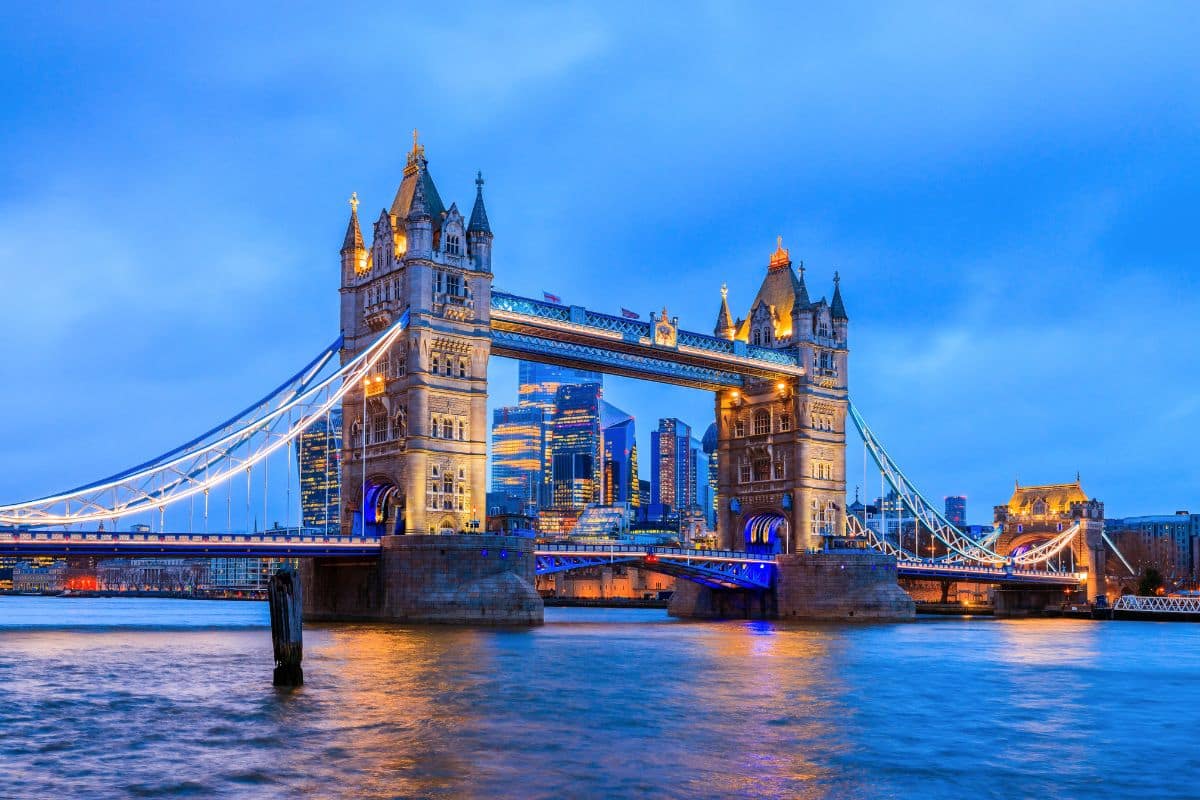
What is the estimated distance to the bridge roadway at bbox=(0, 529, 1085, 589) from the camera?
5759cm

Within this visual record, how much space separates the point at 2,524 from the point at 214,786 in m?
43.0

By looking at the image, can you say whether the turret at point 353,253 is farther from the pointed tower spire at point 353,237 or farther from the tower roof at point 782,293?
the tower roof at point 782,293

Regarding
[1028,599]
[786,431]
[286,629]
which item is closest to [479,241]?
[786,431]

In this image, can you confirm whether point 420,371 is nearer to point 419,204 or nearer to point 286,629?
point 419,204

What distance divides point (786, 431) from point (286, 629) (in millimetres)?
57879

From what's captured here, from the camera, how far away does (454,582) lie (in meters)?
64.1

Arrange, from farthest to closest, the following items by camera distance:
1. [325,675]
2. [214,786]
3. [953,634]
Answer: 1. [953,634]
2. [325,675]
3. [214,786]

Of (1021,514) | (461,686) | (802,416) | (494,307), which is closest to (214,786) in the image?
(461,686)

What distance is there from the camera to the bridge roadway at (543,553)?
57594mm

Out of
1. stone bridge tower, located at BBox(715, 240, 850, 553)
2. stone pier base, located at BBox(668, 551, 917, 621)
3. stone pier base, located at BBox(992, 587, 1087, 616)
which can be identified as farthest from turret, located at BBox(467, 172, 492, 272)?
stone pier base, located at BBox(992, 587, 1087, 616)

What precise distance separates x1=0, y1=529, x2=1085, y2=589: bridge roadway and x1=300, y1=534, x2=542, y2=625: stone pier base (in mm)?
1983

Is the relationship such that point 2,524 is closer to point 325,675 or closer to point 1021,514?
point 325,675

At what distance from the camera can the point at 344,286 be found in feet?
244

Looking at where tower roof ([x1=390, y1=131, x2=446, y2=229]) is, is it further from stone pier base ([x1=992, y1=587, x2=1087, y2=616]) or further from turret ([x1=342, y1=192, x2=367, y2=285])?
stone pier base ([x1=992, y1=587, x2=1087, y2=616])
